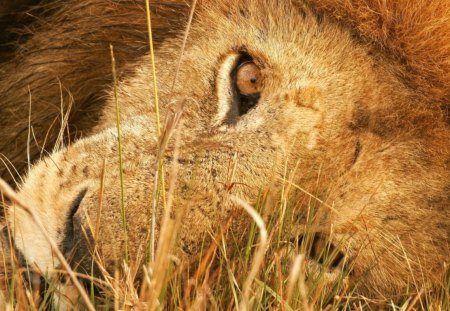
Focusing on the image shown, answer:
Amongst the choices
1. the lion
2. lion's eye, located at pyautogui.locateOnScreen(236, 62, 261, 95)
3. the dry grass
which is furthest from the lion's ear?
the dry grass

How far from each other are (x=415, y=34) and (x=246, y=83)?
1.95 feet

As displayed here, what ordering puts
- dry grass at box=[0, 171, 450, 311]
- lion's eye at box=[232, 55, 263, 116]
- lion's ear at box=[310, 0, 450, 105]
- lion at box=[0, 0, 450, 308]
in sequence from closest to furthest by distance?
dry grass at box=[0, 171, 450, 311]
lion at box=[0, 0, 450, 308]
lion's ear at box=[310, 0, 450, 105]
lion's eye at box=[232, 55, 263, 116]

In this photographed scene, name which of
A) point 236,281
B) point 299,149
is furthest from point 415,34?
point 236,281

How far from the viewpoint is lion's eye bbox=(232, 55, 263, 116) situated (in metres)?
2.91

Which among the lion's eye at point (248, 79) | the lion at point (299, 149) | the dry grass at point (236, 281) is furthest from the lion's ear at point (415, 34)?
the dry grass at point (236, 281)

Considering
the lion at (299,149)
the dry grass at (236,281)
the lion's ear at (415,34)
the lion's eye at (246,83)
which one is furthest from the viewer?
the lion's eye at (246,83)

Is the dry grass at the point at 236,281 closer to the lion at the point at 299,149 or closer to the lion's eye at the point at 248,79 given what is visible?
the lion at the point at 299,149

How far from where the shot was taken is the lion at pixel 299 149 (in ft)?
8.41

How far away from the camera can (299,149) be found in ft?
9.00

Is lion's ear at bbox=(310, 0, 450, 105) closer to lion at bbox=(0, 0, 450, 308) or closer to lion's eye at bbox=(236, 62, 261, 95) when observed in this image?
lion at bbox=(0, 0, 450, 308)

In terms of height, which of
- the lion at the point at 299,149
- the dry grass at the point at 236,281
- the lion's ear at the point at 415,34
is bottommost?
the dry grass at the point at 236,281

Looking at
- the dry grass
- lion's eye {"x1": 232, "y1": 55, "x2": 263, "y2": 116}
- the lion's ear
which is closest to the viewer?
the dry grass

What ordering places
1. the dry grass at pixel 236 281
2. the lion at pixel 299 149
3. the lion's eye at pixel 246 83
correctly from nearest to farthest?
the dry grass at pixel 236 281 < the lion at pixel 299 149 < the lion's eye at pixel 246 83

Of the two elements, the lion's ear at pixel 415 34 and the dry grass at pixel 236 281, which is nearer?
the dry grass at pixel 236 281
